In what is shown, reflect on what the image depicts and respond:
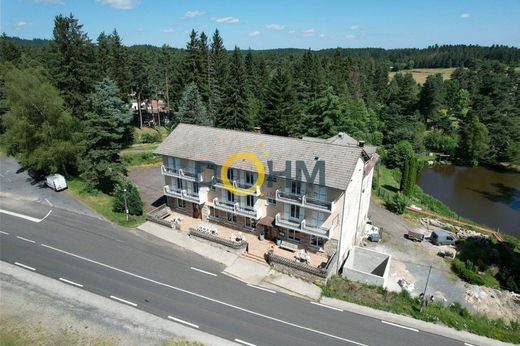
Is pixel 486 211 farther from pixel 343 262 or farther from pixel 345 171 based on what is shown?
pixel 345 171

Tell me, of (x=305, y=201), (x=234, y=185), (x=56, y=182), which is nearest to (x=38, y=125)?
(x=56, y=182)

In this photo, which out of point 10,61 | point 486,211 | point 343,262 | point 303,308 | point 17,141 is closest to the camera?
point 303,308

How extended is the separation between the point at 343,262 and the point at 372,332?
989 centimetres

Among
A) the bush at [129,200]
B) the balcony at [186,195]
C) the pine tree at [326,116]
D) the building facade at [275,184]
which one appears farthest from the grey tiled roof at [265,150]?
the pine tree at [326,116]

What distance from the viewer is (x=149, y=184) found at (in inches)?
1913

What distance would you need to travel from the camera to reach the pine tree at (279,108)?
63094 millimetres

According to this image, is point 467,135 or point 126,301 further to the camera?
point 467,135

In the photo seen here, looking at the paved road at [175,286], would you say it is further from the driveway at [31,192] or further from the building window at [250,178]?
the building window at [250,178]

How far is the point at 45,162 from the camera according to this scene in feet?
143

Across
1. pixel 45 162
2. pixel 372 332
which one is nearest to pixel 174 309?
pixel 372 332

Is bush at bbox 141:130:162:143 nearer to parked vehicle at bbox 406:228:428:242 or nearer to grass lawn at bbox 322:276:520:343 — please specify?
parked vehicle at bbox 406:228:428:242

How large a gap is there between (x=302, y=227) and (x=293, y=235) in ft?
8.07

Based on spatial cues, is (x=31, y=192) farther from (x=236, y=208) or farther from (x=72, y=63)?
(x=236, y=208)

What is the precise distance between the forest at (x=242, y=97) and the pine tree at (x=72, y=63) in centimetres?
14
